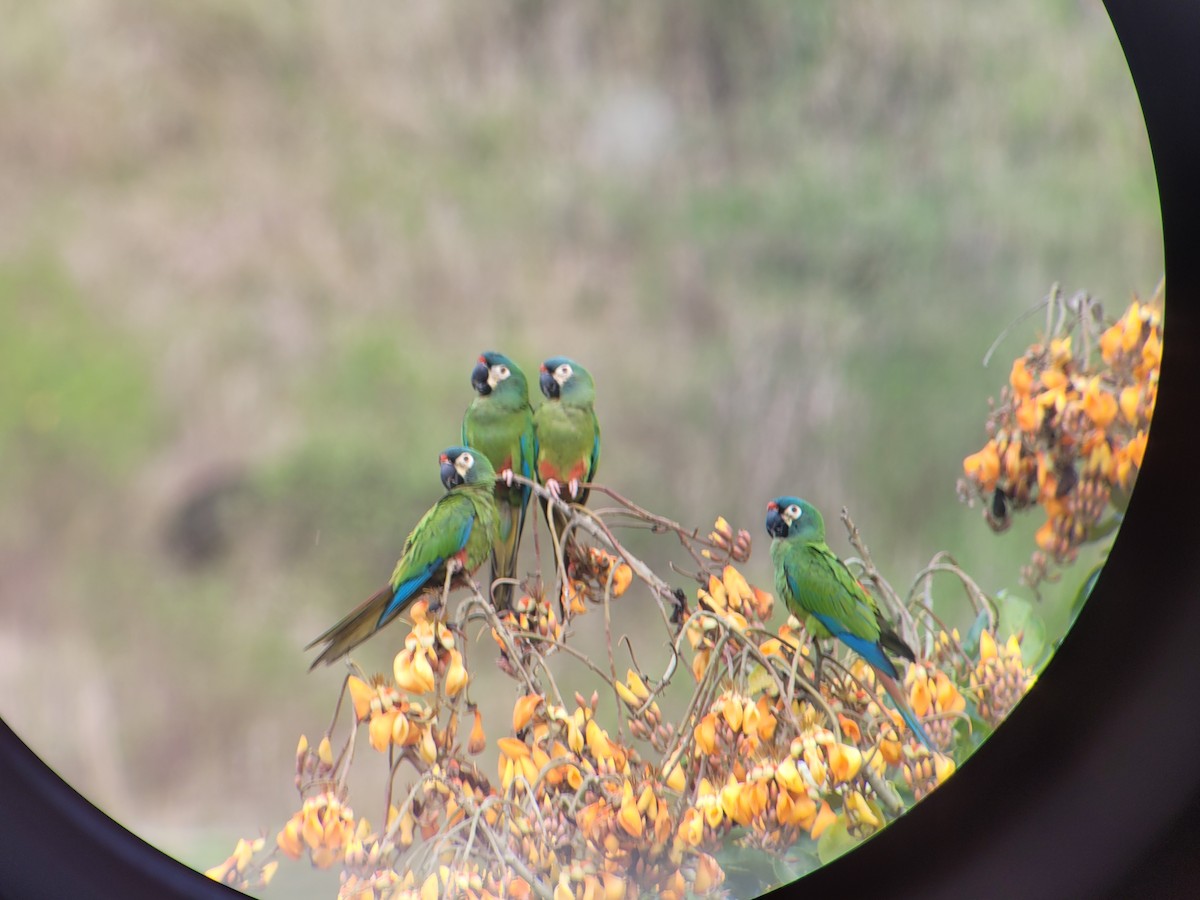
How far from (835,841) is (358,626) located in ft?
1.30

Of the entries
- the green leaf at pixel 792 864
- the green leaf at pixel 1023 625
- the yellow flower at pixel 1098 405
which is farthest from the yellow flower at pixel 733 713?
the yellow flower at pixel 1098 405

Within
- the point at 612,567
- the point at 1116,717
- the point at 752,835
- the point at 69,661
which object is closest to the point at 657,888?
the point at 752,835

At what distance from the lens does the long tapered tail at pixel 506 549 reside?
744mm

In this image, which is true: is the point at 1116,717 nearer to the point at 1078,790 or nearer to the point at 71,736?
the point at 1078,790

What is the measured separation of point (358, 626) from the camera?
74cm

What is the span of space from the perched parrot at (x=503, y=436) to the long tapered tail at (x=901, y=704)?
11.7 inches

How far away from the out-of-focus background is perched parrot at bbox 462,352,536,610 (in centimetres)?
2

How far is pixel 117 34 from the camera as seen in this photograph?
0.73m

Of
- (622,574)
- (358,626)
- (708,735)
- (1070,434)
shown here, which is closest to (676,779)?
(708,735)

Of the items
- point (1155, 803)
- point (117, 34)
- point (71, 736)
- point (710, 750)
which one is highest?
point (117, 34)

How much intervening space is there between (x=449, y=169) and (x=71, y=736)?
1.70 ft

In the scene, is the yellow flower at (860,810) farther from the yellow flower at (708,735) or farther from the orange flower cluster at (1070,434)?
the orange flower cluster at (1070,434)

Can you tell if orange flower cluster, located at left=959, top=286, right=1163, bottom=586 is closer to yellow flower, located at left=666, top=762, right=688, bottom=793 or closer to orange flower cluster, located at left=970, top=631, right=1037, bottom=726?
orange flower cluster, located at left=970, top=631, right=1037, bottom=726

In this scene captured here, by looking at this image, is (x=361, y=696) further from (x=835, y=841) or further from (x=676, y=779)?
(x=835, y=841)
